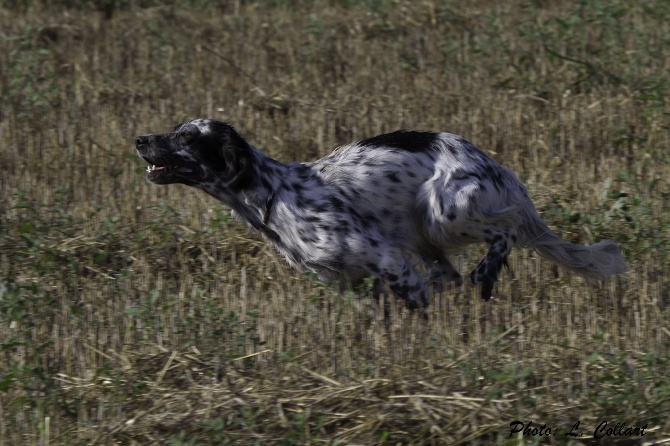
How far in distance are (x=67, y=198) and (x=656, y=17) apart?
19.0 ft

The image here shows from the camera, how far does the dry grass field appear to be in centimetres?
428

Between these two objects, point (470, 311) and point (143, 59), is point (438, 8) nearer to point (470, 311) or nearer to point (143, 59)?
point (143, 59)

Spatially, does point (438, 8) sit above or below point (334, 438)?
above

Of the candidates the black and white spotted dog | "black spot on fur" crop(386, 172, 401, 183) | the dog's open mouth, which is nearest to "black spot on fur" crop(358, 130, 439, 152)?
the black and white spotted dog

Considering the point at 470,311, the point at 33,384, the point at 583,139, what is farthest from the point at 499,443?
the point at 583,139

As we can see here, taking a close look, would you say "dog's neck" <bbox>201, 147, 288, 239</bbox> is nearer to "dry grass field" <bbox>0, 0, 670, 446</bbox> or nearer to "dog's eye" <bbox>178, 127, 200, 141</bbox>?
"dog's eye" <bbox>178, 127, 200, 141</bbox>

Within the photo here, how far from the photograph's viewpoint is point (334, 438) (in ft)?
13.6

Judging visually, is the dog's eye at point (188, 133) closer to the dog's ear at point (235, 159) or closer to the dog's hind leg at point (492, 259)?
the dog's ear at point (235, 159)

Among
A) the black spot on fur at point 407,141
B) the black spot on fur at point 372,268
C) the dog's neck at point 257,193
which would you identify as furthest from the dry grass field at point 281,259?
the black spot on fur at point 407,141

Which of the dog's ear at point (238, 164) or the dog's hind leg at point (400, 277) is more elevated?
the dog's ear at point (238, 164)

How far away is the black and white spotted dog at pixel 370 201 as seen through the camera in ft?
18.5

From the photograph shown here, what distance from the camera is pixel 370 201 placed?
5.76 metres

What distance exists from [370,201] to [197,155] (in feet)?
2.96

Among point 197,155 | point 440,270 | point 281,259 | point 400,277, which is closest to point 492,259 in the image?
point 440,270
